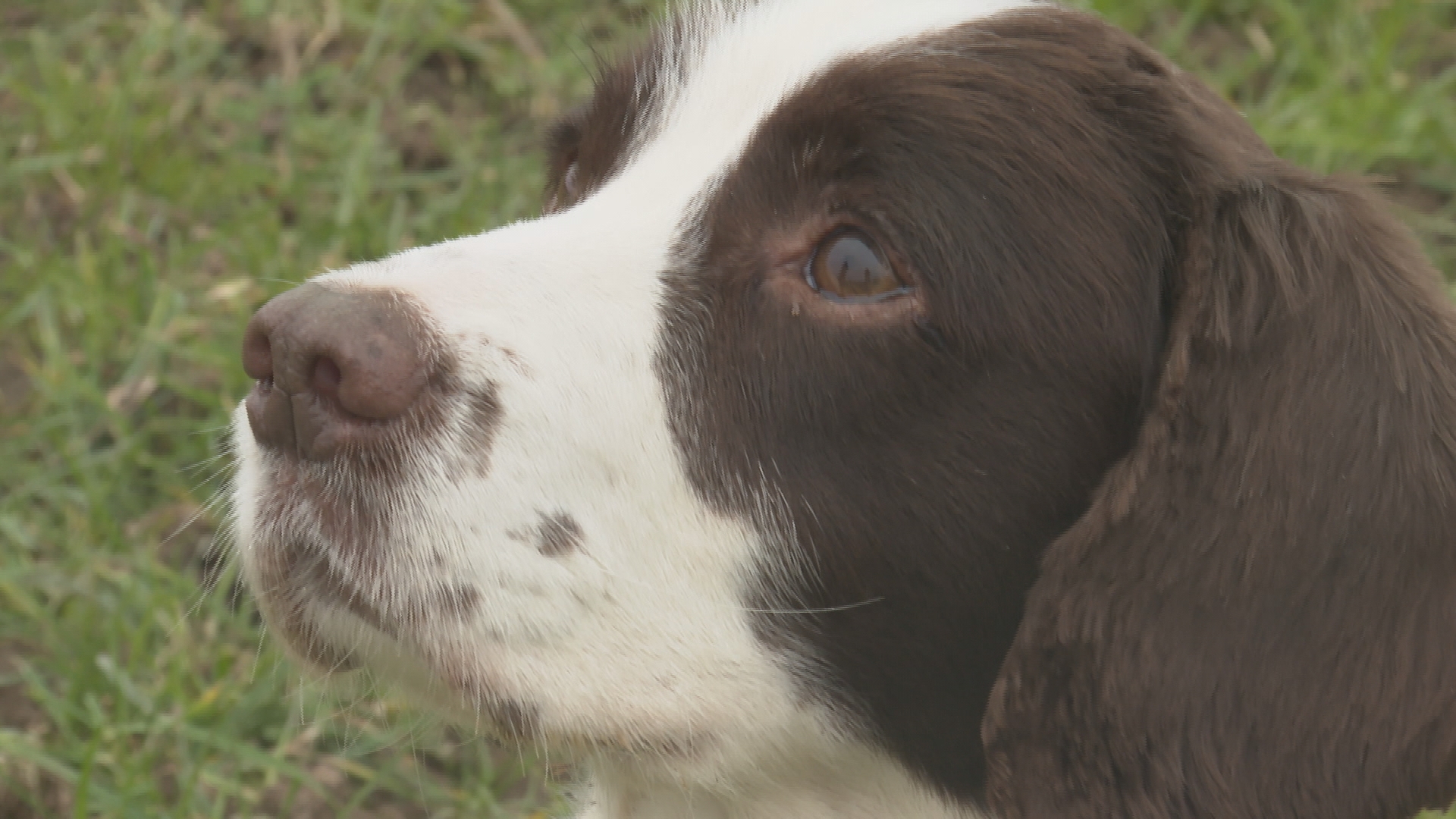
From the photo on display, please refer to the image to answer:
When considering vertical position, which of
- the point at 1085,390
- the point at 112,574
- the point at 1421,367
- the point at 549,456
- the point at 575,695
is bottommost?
the point at 112,574

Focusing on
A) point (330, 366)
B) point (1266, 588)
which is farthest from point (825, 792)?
point (330, 366)

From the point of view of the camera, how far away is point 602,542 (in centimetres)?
277

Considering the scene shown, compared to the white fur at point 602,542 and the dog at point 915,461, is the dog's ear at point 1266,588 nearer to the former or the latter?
the dog at point 915,461

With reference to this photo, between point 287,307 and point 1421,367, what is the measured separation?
170cm

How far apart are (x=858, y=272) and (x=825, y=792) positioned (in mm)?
905

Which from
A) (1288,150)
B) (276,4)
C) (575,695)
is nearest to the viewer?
(575,695)

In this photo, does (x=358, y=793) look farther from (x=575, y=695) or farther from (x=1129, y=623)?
(x=1129, y=623)

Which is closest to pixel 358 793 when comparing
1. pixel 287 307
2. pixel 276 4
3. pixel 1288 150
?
pixel 287 307

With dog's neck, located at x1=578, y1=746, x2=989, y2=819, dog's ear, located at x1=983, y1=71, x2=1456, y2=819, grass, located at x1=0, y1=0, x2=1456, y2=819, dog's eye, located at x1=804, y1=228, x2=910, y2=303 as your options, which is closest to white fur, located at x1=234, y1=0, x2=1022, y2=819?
dog's neck, located at x1=578, y1=746, x2=989, y2=819

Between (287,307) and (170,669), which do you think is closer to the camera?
(287,307)

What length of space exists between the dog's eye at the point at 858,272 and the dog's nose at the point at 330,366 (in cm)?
66

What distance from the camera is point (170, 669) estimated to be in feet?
14.3

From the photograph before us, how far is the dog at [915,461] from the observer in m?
2.67

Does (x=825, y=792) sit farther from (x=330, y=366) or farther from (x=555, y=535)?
(x=330, y=366)
